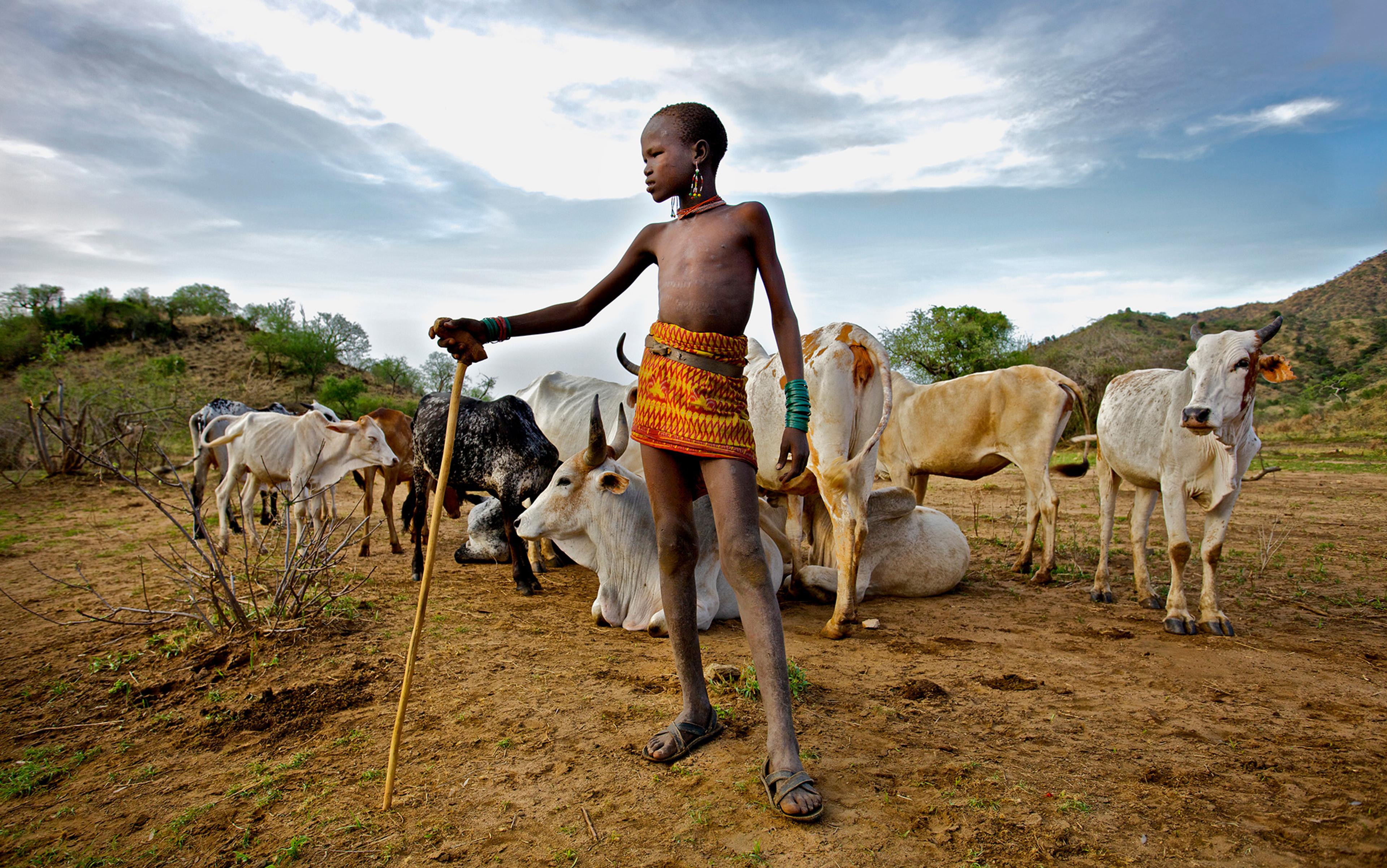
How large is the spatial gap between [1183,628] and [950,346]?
22.2m

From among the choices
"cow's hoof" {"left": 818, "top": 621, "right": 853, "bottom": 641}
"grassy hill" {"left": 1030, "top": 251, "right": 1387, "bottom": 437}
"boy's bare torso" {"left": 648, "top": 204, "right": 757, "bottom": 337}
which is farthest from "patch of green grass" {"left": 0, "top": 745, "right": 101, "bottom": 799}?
"grassy hill" {"left": 1030, "top": 251, "right": 1387, "bottom": 437}

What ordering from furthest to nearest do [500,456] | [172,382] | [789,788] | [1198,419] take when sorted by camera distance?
1. [172,382]
2. [500,456]
3. [1198,419]
4. [789,788]

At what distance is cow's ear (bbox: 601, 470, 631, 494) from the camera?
175 inches

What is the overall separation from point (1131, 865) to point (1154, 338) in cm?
3640

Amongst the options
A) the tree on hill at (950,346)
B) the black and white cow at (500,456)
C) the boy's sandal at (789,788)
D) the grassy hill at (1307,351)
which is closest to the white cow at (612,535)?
the black and white cow at (500,456)

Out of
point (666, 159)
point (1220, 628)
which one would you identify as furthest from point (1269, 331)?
point (666, 159)

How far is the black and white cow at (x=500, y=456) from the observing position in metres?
5.53

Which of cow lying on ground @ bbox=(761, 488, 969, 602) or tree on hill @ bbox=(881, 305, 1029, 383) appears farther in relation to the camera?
tree on hill @ bbox=(881, 305, 1029, 383)

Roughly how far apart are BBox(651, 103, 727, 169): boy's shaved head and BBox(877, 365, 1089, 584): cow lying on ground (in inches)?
182

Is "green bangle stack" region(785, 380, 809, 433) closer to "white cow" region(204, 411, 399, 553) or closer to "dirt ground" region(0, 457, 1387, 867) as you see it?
"dirt ground" region(0, 457, 1387, 867)

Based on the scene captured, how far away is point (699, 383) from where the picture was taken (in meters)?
2.58

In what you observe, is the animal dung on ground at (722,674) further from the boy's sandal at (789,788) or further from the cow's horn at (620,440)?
the cow's horn at (620,440)

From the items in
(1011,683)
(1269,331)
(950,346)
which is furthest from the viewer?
(950,346)

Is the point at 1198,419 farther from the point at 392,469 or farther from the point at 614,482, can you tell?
the point at 392,469
